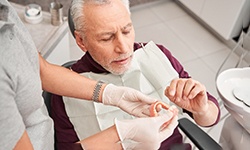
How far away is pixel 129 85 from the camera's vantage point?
4.18 feet

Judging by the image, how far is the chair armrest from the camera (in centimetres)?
113

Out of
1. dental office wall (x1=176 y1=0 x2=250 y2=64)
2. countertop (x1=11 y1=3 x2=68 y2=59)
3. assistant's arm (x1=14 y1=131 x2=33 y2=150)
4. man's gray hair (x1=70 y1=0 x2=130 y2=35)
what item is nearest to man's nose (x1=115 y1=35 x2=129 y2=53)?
man's gray hair (x1=70 y1=0 x2=130 y2=35)

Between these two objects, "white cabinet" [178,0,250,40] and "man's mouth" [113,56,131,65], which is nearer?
"man's mouth" [113,56,131,65]

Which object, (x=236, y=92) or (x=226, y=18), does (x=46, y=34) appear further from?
(x=226, y=18)

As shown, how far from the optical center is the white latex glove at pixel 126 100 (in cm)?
107

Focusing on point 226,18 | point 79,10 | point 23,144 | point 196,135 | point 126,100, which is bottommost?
point 226,18

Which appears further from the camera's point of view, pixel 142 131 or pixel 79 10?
pixel 79 10

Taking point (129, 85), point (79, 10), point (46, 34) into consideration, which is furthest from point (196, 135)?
point (46, 34)

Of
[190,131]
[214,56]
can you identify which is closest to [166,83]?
[190,131]

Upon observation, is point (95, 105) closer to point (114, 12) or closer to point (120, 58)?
point (120, 58)

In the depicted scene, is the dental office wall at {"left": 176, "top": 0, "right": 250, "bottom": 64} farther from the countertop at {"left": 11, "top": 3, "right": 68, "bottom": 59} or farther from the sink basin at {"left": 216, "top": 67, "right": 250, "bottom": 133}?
the countertop at {"left": 11, "top": 3, "right": 68, "bottom": 59}

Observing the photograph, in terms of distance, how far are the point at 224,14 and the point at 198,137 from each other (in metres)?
1.59

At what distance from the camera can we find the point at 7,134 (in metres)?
0.69

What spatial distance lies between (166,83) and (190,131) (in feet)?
0.70
